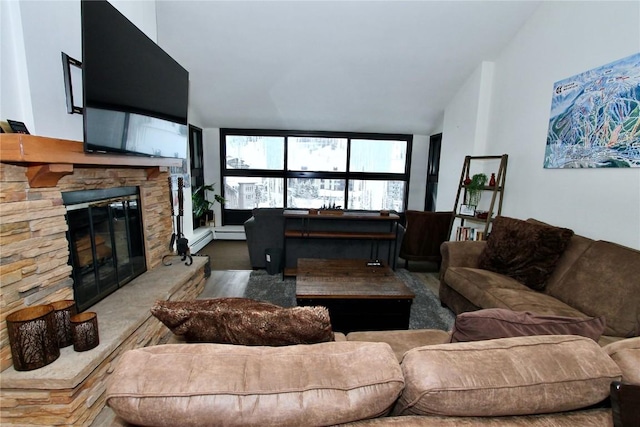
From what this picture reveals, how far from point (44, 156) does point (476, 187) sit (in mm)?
3911

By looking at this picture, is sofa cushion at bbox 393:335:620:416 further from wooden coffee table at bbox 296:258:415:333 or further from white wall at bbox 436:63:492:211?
white wall at bbox 436:63:492:211

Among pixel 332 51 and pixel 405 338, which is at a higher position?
pixel 332 51

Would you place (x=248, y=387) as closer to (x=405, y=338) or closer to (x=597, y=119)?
(x=405, y=338)

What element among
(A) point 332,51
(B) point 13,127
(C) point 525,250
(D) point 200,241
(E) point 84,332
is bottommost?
(D) point 200,241

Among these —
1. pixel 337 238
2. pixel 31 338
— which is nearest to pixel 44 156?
pixel 31 338

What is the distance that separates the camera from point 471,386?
0.79 meters

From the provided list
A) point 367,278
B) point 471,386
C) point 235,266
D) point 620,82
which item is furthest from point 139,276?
point 620,82

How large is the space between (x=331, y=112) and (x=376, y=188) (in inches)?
71.2

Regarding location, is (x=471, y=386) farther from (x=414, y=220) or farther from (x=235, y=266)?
(x=235, y=266)

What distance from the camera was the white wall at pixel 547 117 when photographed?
224 cm

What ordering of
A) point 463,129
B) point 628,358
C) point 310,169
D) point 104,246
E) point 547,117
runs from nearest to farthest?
point 628,358 < point 104,246 < point 547,117 < point 463,129 < point 310,169

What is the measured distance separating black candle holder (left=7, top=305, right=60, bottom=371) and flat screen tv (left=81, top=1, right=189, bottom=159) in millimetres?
843

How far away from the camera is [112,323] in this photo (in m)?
1.82

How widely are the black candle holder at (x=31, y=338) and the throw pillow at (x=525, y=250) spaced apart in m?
3.10
